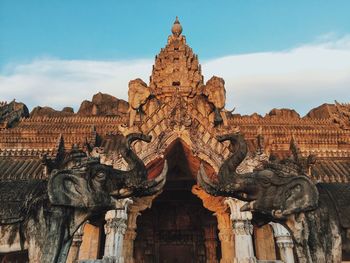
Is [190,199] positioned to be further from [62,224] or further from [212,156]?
[62,224]

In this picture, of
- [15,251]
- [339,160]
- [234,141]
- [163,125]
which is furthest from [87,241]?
[339,160]

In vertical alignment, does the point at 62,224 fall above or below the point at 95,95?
below

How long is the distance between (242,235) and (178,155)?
3.87m

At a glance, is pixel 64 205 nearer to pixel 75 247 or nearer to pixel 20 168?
pixel 75 247

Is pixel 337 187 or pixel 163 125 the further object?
pixel 163 125

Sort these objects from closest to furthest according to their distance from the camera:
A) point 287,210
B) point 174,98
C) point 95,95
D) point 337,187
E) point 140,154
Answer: point 287,210 < point 337,187 < point 140,154 < point 174,98 < point 95,95

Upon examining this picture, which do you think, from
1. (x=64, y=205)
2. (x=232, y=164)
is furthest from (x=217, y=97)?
(x=64, y=205)

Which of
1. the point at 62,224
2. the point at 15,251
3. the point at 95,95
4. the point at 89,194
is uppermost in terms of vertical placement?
the point at 95,95

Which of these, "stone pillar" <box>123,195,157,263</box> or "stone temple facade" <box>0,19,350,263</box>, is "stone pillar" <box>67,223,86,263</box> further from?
"stone pillar" <box>123,195,157,263</box>

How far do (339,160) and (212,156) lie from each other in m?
11.2

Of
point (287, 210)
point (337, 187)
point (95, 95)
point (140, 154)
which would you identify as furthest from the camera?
point (95, 95)

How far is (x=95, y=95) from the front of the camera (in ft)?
162

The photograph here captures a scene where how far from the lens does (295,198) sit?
6758mm

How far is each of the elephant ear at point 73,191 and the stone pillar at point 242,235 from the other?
5645 millimetres
